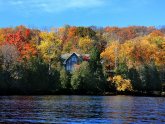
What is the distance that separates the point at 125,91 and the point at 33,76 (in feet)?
99.1

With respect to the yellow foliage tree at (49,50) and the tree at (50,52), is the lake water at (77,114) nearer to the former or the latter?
the tree at (50,52)

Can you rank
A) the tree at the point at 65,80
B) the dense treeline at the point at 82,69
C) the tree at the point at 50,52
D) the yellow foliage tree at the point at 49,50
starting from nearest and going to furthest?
the dense treeline at the point at 82,69 < the tree at the point at 65,80 < the tree at the point at 50,52 < the yellow foliage tree at the point at 49,50

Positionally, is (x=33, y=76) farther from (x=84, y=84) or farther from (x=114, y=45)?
(x=114, y=45)

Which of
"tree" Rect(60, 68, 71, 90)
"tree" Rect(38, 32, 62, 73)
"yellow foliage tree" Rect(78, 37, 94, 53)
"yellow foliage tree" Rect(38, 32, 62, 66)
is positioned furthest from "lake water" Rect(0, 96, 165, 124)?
"yellow foliage tree" Rect(78, 37, 94, 53)

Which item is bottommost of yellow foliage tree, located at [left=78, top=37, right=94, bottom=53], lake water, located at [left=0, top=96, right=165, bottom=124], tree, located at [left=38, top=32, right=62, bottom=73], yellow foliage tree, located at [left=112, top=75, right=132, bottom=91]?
lake water, located at [left=0, top=96, right=165, bottom=124]

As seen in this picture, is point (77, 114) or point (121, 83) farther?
point (121, 83)

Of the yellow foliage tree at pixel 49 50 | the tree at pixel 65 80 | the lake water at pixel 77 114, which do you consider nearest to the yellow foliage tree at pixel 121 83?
the tree at pixel 65 80

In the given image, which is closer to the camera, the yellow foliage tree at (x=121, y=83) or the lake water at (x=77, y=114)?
the lake water at (x=77, y=114)

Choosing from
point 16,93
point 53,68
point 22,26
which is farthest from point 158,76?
point 22,26

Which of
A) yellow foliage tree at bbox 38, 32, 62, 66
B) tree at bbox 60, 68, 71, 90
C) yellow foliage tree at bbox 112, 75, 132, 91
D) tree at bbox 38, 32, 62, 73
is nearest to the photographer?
tree at bbox 60, 68, 71, 90

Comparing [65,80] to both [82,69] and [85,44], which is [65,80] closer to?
[82,69]

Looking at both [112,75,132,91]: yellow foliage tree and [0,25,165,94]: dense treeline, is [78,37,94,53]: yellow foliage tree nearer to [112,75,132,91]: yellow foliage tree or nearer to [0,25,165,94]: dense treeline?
[0,25,165,94]: dense treeline

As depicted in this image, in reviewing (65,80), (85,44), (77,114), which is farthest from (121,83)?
(77,114)

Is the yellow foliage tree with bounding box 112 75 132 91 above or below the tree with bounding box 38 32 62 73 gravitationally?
below
